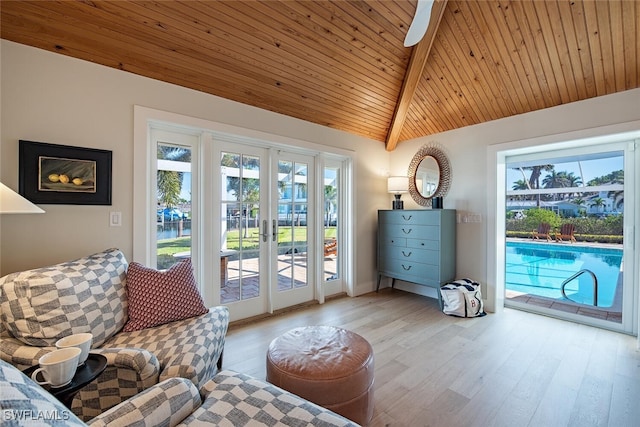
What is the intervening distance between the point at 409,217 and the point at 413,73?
5.59 feet

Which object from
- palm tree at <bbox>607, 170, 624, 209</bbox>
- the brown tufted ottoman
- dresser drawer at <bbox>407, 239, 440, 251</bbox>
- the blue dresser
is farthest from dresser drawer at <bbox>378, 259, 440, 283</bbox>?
the brown tufted ottoman

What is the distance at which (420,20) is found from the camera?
5.84 feet

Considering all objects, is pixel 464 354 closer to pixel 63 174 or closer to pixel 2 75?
pixel 63 174

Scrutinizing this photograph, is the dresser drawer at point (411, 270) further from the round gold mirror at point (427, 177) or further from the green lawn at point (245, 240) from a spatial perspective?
the round gold mirror at point (427, 177)

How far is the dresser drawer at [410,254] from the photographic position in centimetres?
341

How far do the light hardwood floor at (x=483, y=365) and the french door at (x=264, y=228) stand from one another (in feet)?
1.03

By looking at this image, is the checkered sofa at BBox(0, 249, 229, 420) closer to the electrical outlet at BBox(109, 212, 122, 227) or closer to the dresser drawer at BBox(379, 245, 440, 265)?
the electrical outlet at BBox(109, 212, 122, 227)

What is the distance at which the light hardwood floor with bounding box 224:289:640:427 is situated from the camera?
165cm

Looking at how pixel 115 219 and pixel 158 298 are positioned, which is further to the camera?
pixel 115 219

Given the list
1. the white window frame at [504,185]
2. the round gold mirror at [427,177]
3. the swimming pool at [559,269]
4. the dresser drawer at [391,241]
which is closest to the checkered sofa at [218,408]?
the dresser drawer at [391,241]

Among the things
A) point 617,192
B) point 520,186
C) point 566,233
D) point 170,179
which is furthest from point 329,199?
point 617,192

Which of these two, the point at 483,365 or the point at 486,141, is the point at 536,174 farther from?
the point at 483,365

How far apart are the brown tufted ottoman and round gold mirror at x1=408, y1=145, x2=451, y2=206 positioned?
270 cm

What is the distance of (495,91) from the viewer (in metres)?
3.03
